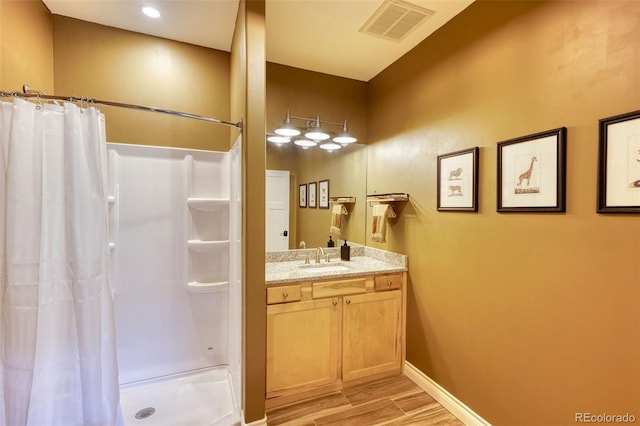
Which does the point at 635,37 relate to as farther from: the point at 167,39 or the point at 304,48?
the point at 167,39

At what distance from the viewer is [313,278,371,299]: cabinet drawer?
85.7 inches

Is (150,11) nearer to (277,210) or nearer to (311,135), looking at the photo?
(311,135)

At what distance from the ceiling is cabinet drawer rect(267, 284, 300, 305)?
1922mm

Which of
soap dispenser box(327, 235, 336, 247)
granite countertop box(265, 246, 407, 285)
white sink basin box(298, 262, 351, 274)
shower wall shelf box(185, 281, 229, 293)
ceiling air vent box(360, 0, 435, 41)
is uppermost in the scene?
ceiling air vent box(360, 0, 435, 41)

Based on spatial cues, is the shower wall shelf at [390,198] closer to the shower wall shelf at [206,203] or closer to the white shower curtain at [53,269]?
the shower wall shelf at [206,203]

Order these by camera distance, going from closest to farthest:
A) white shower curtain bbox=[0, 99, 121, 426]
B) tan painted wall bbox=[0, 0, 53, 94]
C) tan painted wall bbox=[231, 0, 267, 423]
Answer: white shower curtain bbox=[0, 99, 121, 426] → tan painted wall bbox=[0, 0, 53, 94] → tan painted wall bbox=[231, 0, 267, 423]

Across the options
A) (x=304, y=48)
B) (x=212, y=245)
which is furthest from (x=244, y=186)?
(x=304, y=48)

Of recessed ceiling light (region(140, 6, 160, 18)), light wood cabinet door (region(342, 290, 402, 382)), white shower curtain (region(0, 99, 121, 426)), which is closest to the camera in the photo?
white shower curtain (region(0, 99, 121, 426))

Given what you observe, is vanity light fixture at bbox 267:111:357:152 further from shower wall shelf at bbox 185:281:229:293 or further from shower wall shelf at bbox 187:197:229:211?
shower wall shelf at bbox 185:281:229:293

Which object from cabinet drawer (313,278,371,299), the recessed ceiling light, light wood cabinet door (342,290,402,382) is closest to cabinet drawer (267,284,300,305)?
cabinet drawer (313,278,371,299)

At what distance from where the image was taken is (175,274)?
2465 millimetres

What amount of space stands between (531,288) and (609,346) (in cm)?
38

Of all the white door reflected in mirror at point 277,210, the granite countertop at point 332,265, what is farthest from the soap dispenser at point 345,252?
the white door reflected in mirror at point 277,210

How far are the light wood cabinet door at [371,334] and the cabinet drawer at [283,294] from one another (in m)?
0.42
